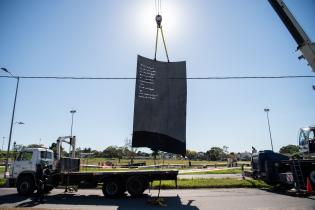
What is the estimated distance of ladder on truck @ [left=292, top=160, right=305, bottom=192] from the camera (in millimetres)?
14731

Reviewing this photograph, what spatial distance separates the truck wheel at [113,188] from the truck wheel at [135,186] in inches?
18.8

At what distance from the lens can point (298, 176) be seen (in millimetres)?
14945

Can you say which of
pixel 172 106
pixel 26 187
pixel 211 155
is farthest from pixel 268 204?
pixel 211 155

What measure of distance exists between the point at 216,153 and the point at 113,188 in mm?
165426

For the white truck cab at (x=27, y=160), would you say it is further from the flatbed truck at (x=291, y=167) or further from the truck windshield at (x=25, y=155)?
the flatbed truck at (x=291, y=167)

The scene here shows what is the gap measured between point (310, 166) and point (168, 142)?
8.39 m

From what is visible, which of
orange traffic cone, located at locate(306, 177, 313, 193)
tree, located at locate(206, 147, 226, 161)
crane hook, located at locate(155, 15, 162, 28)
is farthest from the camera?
tree, located at locate(206, 147, 226, 161)

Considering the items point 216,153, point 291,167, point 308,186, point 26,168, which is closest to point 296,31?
point 291,167

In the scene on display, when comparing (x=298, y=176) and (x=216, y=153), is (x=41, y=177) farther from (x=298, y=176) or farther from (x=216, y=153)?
(x=216, y=153)

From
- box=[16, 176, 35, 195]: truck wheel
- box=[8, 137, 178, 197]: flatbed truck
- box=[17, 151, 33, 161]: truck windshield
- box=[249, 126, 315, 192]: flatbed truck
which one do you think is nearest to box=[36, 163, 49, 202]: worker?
box=[8, 137, 178, 197]: flatbed truck

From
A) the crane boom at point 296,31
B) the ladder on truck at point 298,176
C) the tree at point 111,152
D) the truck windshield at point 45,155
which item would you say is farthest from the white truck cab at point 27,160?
the tree at point 111,152

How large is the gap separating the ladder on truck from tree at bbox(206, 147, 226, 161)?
154m

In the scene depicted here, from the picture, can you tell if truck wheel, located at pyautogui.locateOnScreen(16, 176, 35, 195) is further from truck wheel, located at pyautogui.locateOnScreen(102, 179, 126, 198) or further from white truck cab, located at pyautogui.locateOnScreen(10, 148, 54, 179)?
truck wheel, located at pyautogui.locateOnScreen(102, 179, 126, 198)

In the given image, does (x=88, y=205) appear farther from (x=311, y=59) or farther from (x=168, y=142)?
(x=311, y=59)
